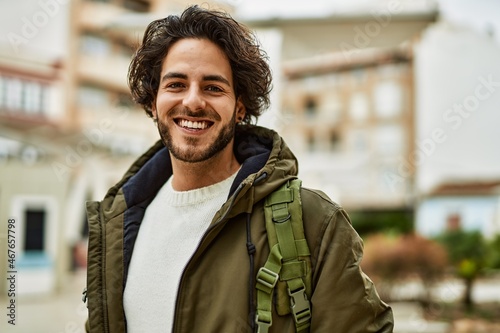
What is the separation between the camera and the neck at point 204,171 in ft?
5.92

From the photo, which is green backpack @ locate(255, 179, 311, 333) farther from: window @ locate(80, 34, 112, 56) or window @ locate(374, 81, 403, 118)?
window @ locate(374, 81, 403, 118)

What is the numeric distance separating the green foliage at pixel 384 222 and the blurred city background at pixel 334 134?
0.12m

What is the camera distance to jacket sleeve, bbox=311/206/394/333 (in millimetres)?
1481

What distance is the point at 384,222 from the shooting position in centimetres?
1917

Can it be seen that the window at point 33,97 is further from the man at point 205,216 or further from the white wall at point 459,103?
the man at point 205,216

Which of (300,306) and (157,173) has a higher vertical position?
(157,173)

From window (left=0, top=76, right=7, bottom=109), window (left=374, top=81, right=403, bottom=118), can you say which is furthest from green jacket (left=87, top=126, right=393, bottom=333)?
window (left=374, top=81, right=403, bottom=118)

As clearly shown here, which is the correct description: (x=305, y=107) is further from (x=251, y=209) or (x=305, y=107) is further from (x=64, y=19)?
(x=251, y=209)

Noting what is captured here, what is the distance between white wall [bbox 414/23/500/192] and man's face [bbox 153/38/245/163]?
16603 millimetres

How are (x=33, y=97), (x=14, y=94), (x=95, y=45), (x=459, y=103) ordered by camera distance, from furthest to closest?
1. (x=459, y=103)
2. (x=95, y=45)
3. (x=33, y=97)
4. (x=14, y=94)

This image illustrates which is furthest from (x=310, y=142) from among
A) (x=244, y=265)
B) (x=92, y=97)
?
(x=244, y=265)

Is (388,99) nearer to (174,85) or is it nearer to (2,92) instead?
(2,92)

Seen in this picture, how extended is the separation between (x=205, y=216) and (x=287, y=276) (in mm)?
402

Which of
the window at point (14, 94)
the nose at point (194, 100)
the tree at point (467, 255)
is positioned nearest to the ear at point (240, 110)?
the nose at point (194, 100)
